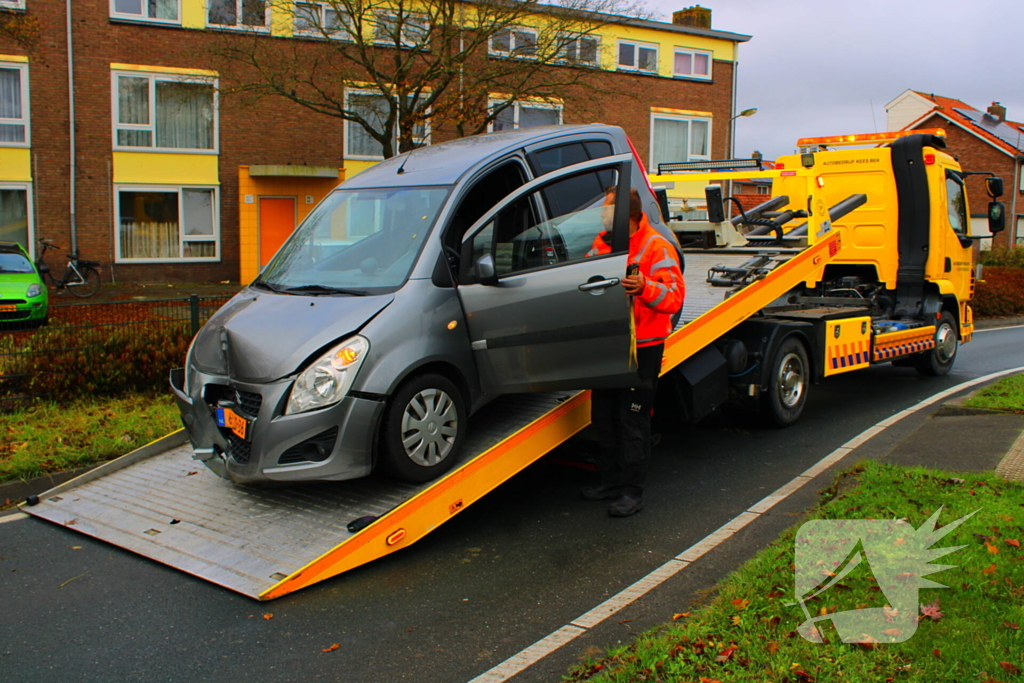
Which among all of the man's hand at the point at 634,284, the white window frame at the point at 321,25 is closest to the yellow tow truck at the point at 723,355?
the man's hand at the point at 634,284

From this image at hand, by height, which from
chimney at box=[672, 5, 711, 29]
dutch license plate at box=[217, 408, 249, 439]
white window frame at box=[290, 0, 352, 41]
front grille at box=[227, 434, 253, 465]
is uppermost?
chimney at box=[672, 5, 711, 29]

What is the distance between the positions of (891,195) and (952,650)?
8.19 m

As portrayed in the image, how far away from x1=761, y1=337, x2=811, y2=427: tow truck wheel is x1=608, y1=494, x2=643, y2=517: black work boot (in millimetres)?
2579

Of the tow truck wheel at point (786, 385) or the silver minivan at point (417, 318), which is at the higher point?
the silver minivan at point (417, 318)

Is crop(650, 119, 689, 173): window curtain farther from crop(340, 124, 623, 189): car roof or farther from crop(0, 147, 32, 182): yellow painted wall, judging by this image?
crop(340, 124, 623, 189): car roof

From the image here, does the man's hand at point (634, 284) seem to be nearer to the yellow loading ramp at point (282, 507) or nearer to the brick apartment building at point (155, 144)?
the yellow loading ramp at point (282, 507)

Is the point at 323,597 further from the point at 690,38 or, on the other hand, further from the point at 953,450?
the point at 690,38

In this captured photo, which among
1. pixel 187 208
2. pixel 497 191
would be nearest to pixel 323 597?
pixel 497 191

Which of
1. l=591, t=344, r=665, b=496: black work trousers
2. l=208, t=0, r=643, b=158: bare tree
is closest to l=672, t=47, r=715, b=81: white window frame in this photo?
l=208, t=0, r=643, b=158: bare tree

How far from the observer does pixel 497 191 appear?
6.07m

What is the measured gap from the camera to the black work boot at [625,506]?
19.5 ft

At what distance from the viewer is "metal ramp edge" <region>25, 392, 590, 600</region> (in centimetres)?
479

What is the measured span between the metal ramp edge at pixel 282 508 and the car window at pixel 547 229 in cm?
100

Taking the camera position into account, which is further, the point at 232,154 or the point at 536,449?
the point at 232,154
